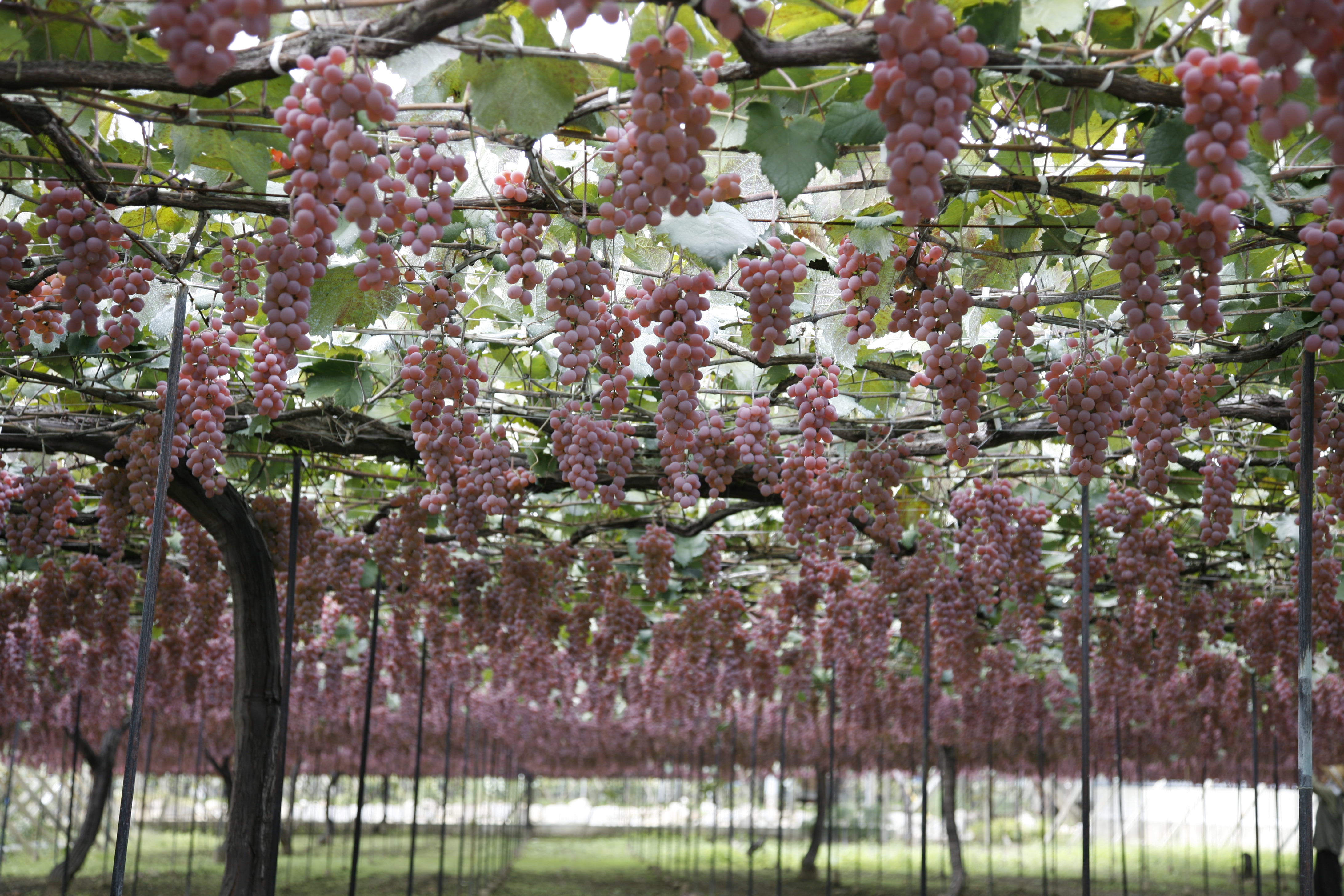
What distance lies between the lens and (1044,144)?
93.2 inches

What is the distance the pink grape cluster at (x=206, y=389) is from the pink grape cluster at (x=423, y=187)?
1279mm

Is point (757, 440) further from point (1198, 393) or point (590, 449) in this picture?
point (1198, 393)

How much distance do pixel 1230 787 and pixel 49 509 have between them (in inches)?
1193

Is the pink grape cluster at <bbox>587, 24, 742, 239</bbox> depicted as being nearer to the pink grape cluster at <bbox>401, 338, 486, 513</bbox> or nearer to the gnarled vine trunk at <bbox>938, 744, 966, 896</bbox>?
the pink grape cluster at <bbox>401, 338, 486, 513</bbox>

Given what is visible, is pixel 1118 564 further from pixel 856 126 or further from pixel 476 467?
pixel 856 126

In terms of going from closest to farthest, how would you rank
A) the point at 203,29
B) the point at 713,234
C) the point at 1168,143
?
the point at 203,29 → the point at 1168,143 → the point at 713,234

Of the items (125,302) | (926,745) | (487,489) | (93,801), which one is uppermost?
(125,302)

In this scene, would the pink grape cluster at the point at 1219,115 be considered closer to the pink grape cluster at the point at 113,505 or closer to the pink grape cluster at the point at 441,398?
the pink grape cluster at the point at 441,398

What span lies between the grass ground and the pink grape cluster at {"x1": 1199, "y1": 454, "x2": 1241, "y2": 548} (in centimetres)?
713

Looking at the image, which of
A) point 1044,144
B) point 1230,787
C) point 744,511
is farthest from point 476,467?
point 1230,787

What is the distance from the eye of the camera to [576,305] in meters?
2.49

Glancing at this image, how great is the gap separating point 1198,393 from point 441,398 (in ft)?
7.12

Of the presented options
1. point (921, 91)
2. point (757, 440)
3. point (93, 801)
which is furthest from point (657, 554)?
point (93, 801)

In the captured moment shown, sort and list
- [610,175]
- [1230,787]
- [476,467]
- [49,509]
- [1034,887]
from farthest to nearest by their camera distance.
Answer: [1230,787], [1034,887], [49,509], [476,467], [610,175]
